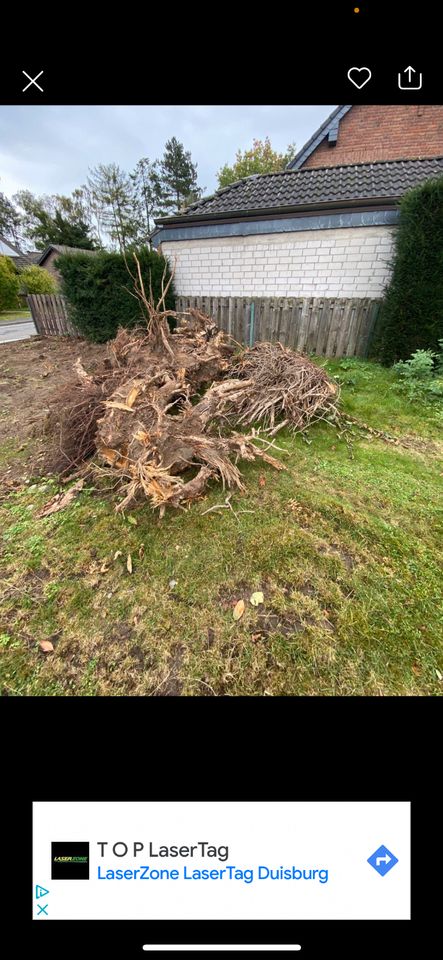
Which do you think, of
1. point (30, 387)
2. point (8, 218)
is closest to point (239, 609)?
point (30, 387)

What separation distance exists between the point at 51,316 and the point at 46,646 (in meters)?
12.2

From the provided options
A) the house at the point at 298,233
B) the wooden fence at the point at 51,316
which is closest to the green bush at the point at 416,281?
the house at the point at 298,233

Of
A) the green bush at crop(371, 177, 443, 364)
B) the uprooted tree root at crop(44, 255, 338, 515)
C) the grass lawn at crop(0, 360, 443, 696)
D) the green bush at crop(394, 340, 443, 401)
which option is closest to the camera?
the grass lawn at crop(0, 360, 443, 696)

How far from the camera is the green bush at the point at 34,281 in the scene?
2303 centimetres

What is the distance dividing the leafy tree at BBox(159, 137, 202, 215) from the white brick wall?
3748 centimetres

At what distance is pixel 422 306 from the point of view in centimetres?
551

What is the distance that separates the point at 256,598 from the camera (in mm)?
2148

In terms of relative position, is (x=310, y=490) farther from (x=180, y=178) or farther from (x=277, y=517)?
(x=180, y=178)

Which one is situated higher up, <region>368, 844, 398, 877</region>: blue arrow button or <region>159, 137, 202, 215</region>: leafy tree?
<region>159, 137, 202, 215</region>: leafy tree

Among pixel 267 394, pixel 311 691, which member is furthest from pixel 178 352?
pixel 311 691

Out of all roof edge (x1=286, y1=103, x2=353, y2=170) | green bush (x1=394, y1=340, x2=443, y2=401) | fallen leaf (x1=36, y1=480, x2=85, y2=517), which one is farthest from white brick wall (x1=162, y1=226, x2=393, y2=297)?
fallen leaf (x1=36, y1=480, x2=85, y2=517)

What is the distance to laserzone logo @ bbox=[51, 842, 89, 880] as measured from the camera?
854 millimetres

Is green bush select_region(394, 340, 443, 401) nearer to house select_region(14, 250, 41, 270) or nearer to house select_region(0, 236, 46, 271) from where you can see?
house select_region(14, 250, 41, 270)

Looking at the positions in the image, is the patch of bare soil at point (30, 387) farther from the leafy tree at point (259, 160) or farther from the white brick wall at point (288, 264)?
the leafy tree at point (259, 160)
